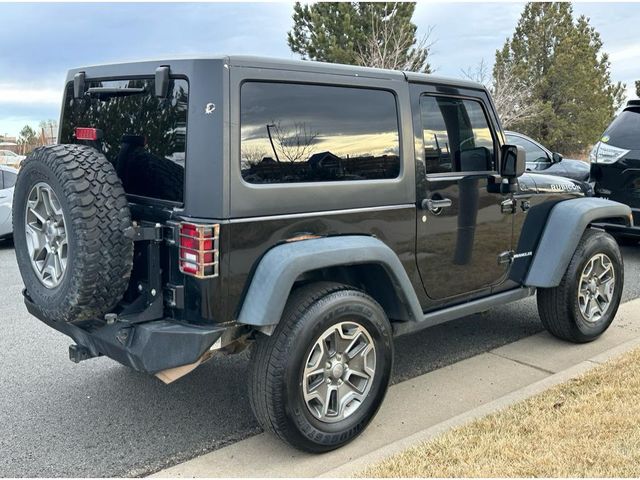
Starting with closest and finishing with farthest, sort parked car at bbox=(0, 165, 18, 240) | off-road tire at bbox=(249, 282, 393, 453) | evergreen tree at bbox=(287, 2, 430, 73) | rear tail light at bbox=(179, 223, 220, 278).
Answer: rear tail light at bbox=(179, 223, 220, 278) < off-road tire at bbox=(249, 282, 393, 453) < parked car at bbox=(0, 165, 18, 240) < evergreen tree at bbox=(287, 2, 430, 73)

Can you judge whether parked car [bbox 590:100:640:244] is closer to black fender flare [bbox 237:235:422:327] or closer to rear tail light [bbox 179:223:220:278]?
black fender flare [bbox 237:235:422:327]

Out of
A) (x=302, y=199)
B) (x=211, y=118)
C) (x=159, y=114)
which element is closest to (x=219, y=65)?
(x=211, y=118)

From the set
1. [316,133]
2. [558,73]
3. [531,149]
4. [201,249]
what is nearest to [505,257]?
[316,133]

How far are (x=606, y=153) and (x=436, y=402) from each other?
5.17 meters

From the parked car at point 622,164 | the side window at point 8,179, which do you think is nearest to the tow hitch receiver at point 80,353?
the parked car at point 622,164

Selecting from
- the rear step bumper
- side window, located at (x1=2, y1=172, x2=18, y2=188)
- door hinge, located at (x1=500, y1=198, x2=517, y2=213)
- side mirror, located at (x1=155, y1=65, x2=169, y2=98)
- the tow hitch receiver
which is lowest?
the tow hitch receiver

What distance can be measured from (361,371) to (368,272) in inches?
22.6

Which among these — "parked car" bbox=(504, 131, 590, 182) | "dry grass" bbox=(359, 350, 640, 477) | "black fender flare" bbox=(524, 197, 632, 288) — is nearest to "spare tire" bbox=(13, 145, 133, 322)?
"dry grass" bbox=(359, 350, 640, 477)

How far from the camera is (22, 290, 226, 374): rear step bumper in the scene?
2848mm

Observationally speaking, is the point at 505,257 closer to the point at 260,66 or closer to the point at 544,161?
the point at 260,66

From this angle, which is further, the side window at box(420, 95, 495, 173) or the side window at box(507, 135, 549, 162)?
the side window at box(507, 135, 549, 162)

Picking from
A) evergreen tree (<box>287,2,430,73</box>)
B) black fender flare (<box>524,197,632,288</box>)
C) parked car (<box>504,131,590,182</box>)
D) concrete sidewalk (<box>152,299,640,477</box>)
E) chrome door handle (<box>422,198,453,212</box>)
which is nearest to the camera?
concrete sidewalk (<box>152,299,640,477</box>)

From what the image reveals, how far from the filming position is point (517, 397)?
3752 millimetres

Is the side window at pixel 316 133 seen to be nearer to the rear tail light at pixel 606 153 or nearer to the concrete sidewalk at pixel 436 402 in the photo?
the concrete sidewalk at pixel 436 402
